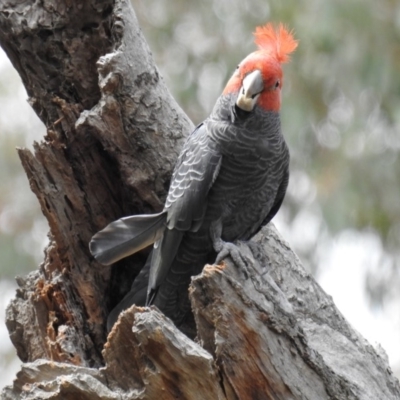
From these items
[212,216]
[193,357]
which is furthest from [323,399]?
[212,216]

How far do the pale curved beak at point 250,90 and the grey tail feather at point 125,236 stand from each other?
2.03 feet

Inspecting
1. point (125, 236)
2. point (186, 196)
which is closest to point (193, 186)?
point (186, 196)

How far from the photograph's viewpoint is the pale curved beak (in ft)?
10.3

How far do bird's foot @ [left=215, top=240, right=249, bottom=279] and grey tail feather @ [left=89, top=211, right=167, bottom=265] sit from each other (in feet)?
0.94

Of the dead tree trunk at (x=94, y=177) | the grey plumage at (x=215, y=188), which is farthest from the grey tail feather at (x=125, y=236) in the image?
the dead tree trunk at (x=94, y=177)

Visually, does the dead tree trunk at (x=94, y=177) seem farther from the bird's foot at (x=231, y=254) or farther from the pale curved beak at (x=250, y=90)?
the pale curved beak at (x=250, y=90)

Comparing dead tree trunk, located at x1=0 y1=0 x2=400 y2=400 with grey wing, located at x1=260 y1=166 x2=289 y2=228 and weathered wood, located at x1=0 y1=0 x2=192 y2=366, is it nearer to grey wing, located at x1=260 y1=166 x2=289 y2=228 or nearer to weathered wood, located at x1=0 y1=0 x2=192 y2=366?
weathered wood, located at x1=0 y1=0 x2=192 y2=366

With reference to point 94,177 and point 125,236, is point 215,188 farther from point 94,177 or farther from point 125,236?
point 94,177

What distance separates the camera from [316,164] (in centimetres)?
716

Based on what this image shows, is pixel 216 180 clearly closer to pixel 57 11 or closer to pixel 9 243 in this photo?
pixel 57 11

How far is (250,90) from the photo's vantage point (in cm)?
315

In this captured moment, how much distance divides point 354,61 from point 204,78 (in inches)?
63.7

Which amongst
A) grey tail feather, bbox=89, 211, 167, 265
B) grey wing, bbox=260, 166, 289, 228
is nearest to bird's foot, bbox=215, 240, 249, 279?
grey tail feather, bbox=89, 211, 167, 265

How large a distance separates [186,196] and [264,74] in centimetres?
65
